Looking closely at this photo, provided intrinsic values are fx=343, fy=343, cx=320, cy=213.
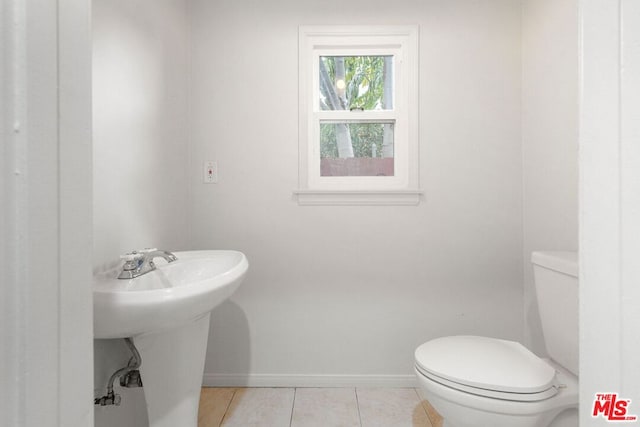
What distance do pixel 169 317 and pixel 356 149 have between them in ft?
4.49

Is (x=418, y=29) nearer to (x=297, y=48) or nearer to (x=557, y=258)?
(x=297, y=48)

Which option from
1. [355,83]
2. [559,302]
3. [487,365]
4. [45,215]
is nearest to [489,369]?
[487,365]

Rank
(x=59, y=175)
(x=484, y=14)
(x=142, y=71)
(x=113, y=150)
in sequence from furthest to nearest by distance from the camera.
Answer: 1. (x=484, y=14)
2. (x=142, y=71)
3. (x=113, y=150)
4. (x=59, y=175)

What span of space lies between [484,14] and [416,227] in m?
1.20

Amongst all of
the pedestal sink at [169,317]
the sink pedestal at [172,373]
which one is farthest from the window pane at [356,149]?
the sink pedestal at [172,373]

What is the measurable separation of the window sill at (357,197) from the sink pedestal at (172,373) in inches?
34.6

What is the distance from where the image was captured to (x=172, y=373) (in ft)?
3.89

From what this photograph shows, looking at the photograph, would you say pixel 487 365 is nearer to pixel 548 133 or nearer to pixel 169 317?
pixel 169 317

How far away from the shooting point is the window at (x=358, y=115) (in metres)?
1.87

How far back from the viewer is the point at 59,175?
0.42 m

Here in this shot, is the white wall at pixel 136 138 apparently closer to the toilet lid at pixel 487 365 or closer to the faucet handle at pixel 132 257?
the faucet handle at pixel 132 257

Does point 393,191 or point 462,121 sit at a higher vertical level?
point 462,121

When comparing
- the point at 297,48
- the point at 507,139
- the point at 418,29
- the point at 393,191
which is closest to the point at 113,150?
the point at 297,48

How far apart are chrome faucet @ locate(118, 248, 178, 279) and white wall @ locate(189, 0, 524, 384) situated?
2.24 feet
